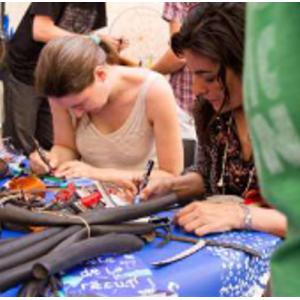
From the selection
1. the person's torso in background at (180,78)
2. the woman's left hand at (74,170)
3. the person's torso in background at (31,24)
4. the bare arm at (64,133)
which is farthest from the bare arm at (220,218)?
the person's torso in background at (31,24)

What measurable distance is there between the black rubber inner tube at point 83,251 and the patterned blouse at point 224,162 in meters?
0.44

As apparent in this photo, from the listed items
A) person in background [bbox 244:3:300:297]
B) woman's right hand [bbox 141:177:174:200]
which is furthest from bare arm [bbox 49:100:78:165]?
person in background [bbox 244:3:300:297]

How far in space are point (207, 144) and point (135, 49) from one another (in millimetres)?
2159

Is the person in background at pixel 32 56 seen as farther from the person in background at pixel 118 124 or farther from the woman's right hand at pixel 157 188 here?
the woman's right hand at pixel 157 188

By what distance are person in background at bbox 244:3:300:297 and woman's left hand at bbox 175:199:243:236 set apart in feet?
2.11

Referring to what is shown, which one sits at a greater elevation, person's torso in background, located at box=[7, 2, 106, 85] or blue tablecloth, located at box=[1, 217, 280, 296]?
person's torso in background, located at box=[7, 2, 106, 85]

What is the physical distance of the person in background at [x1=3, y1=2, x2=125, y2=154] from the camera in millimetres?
2072

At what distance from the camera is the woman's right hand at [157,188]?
122 cm

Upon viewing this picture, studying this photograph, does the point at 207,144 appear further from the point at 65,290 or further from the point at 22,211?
the point at 65,290

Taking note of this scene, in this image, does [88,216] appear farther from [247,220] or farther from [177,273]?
[247,220]

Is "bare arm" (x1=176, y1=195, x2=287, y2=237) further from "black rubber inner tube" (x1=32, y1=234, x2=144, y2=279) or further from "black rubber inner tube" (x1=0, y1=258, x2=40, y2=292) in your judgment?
"black rubber inner tube" (x1=0, y1=258, x2=40, y2=292)

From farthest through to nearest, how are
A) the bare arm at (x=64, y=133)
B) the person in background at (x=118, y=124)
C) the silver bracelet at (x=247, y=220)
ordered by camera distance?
1. the bare arm at (x=64, y=133)
2. the person in background at (x=118, y=124)
3. the silver bracelet at (x=247, y=220)

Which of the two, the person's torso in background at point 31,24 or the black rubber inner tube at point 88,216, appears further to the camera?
the person's torso in background at point 31,24

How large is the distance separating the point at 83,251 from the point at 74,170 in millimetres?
649
